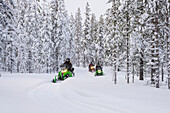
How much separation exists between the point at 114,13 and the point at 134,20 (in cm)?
202

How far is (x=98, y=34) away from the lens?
125 feet

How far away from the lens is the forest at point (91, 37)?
11.8 metres

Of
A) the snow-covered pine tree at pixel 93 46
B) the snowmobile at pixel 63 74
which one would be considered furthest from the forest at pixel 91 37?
the snowmobile at pixel 63 74

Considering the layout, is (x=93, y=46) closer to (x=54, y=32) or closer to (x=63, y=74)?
(x=54, y=32)

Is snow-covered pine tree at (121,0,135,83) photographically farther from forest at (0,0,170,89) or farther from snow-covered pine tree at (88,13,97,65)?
snow-covered pine tree at (88,13,97,65)

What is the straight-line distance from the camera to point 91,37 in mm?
41750

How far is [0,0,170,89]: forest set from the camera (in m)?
11.8

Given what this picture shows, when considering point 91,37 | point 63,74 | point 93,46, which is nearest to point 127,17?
point 63,74

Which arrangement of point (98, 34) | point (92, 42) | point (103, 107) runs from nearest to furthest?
point (103, 107), point (98, 34), point (92, 42)

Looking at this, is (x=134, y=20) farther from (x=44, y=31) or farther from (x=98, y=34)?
(x=98, y=34)

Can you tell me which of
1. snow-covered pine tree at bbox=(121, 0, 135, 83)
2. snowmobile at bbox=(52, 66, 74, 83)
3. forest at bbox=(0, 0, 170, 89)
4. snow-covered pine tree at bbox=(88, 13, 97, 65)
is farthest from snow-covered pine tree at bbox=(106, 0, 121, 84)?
snow-covered pine tree at bbox=(88, 13, 97, 65)

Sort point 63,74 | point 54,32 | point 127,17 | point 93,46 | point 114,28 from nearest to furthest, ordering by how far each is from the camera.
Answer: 1. point 127,17
2. point 114,28
3. point 63,74
4. point 54,32
5. point 93,46

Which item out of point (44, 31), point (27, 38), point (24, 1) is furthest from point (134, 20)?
point (24, 1)

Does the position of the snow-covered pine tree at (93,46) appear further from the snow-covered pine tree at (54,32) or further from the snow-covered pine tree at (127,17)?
the snow-covered pine tree at (127,17)
